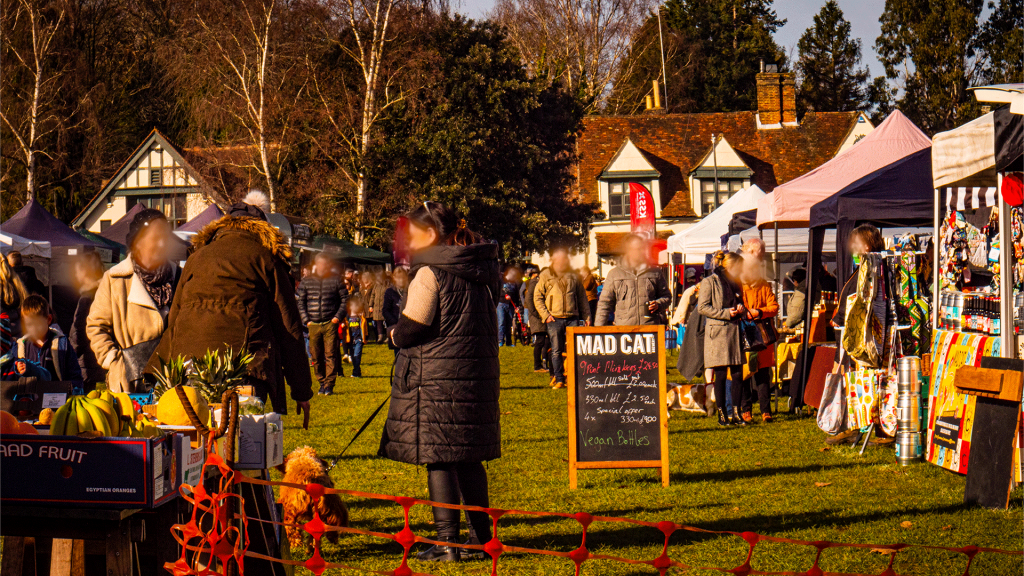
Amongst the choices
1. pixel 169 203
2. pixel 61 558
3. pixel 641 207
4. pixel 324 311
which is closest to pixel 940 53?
pixel 641 207

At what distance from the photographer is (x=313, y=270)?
567 inches

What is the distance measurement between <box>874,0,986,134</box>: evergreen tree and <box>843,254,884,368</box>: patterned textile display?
42.7m

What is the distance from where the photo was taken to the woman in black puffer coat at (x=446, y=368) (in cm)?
545

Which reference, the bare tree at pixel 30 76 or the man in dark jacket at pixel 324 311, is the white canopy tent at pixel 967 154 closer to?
the man in dark jacket at pixel 324 311

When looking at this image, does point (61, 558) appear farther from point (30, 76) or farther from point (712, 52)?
point (712, 52)

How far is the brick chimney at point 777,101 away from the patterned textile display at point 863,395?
43165 millimetres

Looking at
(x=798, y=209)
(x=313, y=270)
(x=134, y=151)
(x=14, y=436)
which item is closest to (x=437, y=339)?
(x=14, y=436)

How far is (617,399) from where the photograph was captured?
7922 mm

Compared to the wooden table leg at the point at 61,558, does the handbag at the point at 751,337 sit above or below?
above

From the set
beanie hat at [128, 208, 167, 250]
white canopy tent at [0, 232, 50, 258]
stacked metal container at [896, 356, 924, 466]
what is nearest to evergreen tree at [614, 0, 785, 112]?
white canopy tent at [0, 232, 50, 258]

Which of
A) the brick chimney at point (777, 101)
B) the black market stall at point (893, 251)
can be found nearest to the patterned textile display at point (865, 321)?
the black market stall at point (893, 251)

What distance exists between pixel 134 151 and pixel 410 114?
55.8 feet

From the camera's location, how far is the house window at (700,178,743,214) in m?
48.2

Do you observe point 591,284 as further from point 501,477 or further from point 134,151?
point 134,151
